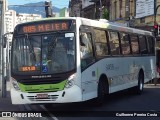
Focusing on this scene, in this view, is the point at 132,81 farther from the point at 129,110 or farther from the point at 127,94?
the point at 129,110

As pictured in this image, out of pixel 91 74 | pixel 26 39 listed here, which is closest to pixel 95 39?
pixel 91 74

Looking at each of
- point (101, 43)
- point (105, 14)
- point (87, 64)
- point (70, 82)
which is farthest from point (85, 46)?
point (105, 14)

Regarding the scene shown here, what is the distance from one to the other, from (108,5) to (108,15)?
1300 mm

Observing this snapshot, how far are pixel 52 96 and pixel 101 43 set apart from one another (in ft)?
11.1

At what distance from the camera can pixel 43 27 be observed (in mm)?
14375

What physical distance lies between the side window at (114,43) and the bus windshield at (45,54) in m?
3.47

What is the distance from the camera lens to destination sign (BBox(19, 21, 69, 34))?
14141 millimetres

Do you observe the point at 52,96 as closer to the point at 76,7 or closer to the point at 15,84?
the point at 15,84

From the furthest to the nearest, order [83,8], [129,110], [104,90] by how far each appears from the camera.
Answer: [83,8], [104,90], [129,110]

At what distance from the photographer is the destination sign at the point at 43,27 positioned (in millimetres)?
14141

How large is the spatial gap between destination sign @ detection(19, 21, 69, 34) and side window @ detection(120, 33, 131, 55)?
485 cm

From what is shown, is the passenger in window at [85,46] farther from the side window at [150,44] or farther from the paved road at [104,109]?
the side window at [150,44]

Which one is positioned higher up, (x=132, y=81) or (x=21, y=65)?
(x=21, y=65)

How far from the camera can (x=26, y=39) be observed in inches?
568
